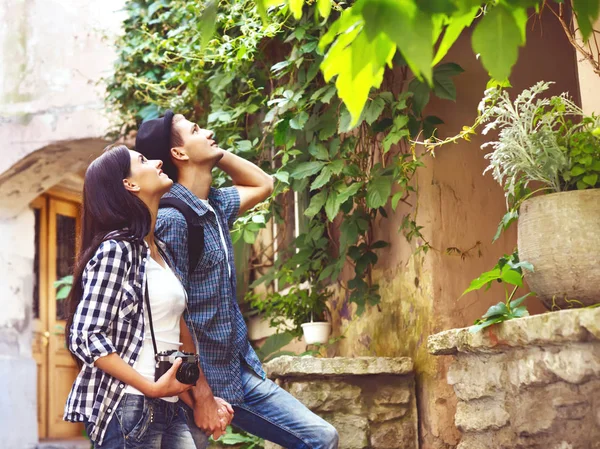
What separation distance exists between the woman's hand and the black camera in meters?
0.01

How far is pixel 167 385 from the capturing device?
238cm


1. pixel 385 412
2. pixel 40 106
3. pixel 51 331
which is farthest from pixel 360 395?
pixel 51 331

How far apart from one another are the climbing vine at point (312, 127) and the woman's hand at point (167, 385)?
1533 millimetres

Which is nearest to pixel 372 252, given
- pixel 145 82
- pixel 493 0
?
pixel 145 82

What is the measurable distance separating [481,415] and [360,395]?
118 centimetres

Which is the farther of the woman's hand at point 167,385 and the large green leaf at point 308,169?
the large green leaf at point 308,169

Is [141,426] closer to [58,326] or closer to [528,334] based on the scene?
[528,334]

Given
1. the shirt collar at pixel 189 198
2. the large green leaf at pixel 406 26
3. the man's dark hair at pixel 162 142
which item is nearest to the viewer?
the large green leaf at pixel 406 26

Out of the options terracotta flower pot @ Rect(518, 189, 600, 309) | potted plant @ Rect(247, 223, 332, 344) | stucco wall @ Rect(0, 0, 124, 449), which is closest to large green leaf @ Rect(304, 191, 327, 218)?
potted plant @ Rect(247, 223, 332, 344)

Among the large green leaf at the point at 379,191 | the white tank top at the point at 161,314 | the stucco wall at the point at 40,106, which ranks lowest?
the white tank top at the point at 161,314

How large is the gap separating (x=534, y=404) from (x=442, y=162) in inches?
65.6

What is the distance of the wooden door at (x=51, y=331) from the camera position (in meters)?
9.48

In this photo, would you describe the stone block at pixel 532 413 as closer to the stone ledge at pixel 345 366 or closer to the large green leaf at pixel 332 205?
the stone ledge at pixel 345 366

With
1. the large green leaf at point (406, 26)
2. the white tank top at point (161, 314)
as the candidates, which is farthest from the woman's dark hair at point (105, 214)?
the large green leaf at point (406, 26)
